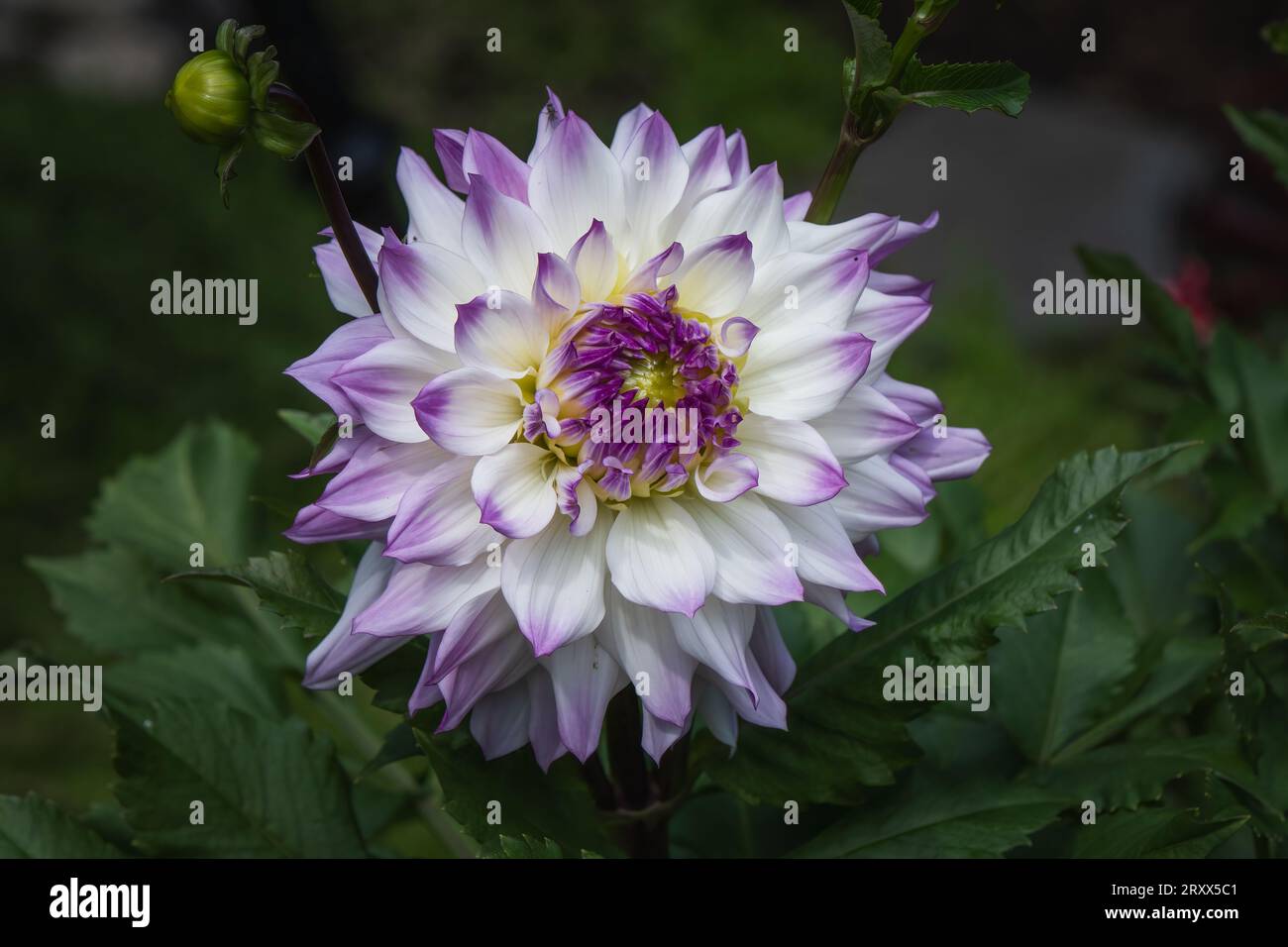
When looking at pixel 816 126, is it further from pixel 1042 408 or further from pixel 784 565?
pixel 784 565

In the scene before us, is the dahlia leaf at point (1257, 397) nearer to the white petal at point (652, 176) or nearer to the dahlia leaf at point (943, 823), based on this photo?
the dahlia leaf at point (943, 823)

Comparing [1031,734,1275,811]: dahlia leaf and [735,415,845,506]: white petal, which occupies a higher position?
[735,415,845,506]: white petal

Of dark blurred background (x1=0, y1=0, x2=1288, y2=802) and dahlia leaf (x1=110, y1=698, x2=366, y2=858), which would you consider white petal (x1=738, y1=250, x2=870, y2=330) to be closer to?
dahlia leaf (x1=110, y1=698, x2=366, y2=858)

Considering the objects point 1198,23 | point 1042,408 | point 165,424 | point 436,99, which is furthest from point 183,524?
point 1198,23

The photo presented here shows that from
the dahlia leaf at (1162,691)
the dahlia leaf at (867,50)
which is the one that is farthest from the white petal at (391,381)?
the dahlia leaf at (1162,691)

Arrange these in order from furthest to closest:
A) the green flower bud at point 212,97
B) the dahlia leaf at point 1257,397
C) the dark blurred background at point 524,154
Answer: the dark blurred background at point 524,154, the dahlia leaf at point 1257,397, the green flower bud at point 212,97

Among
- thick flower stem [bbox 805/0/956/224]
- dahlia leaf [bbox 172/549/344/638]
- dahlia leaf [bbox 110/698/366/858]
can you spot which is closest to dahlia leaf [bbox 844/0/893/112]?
thick flower stem [bbox 805/0/956/224]
